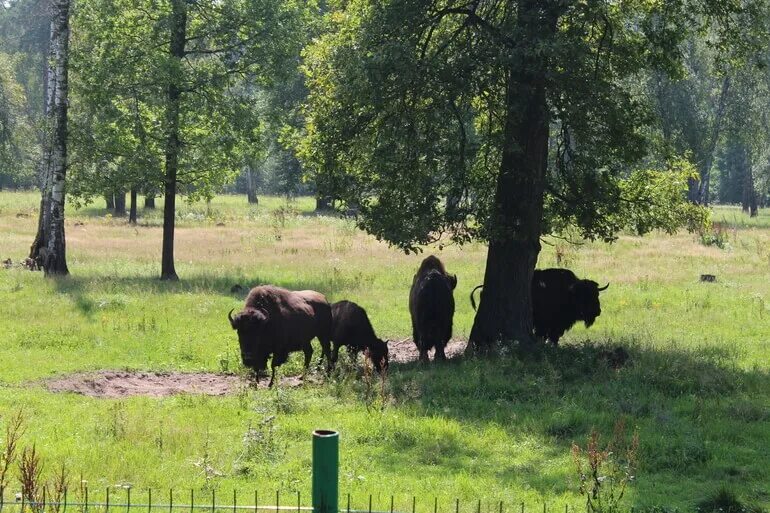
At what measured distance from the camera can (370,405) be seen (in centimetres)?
1286

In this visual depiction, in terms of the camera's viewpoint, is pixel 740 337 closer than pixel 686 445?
No

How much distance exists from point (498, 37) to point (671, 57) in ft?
12.8

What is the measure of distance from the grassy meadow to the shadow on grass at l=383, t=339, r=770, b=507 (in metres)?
0.04

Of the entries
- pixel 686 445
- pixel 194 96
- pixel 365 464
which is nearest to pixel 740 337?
pixel 686 445

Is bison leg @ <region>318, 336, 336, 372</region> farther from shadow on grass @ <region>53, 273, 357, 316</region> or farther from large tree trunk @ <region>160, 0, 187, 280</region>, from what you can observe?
large tree trunk @ <region>160, 0, 187, 280</region>

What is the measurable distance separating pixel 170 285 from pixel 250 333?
11.5 m

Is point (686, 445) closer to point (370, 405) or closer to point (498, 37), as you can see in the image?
point (370, 405)

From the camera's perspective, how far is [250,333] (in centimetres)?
1512

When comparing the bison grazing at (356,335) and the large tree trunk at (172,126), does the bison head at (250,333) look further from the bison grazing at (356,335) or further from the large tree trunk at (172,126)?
the large tree trunk at (172,126)

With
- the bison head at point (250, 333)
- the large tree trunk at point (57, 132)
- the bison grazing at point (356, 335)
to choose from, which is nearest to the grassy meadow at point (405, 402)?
the bison grazing at point (356, 335)

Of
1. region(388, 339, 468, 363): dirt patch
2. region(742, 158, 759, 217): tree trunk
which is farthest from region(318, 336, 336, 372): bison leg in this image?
region(742, 158, 759, 217): tree trunk

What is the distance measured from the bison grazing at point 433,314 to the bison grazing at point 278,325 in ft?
5.86

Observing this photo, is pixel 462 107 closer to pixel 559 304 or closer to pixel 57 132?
pixel 559 304

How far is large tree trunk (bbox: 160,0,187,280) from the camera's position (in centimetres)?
2748
